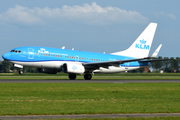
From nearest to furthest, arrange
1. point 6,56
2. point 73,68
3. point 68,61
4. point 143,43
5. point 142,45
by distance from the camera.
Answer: point 6,56 → point 73,68 → point 68,61 → point 142,45 → point 143,43

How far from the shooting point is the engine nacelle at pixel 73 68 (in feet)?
137

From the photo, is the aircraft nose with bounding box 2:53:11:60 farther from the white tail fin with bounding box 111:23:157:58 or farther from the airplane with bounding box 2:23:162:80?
the white tail fin with bounding box 111:23:157:58

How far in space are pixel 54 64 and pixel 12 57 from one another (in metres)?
6.34

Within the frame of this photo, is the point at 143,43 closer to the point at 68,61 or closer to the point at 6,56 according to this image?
the point at 68,61

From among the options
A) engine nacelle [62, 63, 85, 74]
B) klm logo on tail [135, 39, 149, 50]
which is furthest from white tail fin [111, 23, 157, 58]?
engine nacelle [62, 63, 85, 74]

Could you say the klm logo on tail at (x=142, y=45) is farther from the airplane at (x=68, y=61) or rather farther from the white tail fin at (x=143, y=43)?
the airplane at (x=68, y=61)

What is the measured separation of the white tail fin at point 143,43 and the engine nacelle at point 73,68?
14.2 meters

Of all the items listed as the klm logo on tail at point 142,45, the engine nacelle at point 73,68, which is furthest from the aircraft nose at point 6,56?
the klm logo on tail at point 142,45

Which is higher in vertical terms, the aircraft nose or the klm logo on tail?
the klm logo on tail

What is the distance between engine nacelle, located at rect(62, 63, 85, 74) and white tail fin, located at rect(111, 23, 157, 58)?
1421 cm

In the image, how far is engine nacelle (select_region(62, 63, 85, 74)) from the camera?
41.8 meters

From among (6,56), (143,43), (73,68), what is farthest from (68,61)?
(143,43)

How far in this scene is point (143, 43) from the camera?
5469cm

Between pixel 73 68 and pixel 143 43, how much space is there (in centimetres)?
1872
